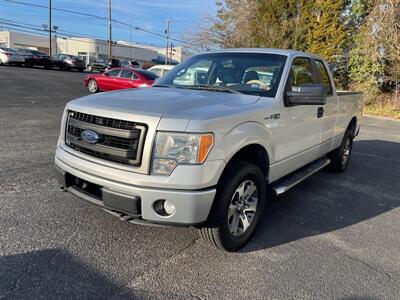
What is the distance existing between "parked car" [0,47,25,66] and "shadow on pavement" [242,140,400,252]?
99.0 ft

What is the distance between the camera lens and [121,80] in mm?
17188

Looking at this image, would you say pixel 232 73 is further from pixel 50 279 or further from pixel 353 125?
pixel 353 125

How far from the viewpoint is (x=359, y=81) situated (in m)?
20.2

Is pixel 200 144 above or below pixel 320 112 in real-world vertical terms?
below

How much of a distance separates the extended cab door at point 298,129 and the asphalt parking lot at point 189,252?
639 mm

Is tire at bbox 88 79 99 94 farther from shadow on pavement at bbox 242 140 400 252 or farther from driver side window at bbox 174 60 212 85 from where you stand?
driver side window at bbox 174 60 212 85

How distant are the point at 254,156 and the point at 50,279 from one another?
82.7 inches

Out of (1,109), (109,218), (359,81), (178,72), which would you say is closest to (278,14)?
(359,81)

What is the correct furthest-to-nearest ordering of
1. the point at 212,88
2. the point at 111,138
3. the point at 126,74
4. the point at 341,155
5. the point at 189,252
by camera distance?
the point at 126,74, the point at 341,155, the point at 212,88, the point at 189,252, the point at 111,138

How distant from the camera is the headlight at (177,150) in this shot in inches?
112

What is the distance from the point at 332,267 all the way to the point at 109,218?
2.25 metres

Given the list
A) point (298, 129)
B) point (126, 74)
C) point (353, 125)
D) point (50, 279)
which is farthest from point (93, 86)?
point (50, 279)

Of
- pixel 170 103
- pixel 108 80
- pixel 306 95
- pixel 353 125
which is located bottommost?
pixel 353 125

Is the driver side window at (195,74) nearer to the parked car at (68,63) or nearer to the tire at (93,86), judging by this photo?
the tire at (93,86)
